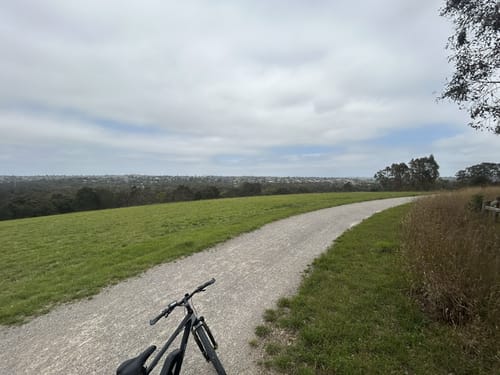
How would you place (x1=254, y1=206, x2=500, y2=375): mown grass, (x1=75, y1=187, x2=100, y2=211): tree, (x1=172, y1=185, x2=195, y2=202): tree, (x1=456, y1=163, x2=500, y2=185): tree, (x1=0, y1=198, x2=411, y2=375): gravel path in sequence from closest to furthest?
(x1=254, y1=206, x2=500, y2=375): mown grass → (x1=0, y1=198, x2=411, y2=375): gravel path → (x1=456, y1=163, x2=500, y2=185): tree → (x1=75, y1=187, x2=100, y2=211): tree → (x1=172, y1=185, x2=195, y2=202): tree

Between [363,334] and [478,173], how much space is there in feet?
156

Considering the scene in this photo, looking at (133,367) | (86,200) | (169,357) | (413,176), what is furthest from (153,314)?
(413,176)

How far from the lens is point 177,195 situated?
47.1 metres

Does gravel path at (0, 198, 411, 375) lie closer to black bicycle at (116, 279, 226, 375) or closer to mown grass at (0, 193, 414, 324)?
mown grass at (0, 193, 414, 324)

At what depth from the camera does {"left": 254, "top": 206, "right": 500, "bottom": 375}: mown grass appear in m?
3.05

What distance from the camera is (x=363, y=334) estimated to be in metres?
3.65

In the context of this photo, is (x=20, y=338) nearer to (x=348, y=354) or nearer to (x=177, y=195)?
(x=348, y=354)

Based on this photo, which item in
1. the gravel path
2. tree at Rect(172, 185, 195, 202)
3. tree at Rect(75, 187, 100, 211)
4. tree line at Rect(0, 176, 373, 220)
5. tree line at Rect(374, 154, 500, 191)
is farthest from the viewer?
tree line at Rect(374, 154, 500, 191)

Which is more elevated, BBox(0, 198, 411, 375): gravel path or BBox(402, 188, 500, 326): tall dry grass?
BBox(402, 188, 500, 326): tall dry grass

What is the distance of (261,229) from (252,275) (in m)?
5.57

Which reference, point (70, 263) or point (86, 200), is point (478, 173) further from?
point (86, 200)

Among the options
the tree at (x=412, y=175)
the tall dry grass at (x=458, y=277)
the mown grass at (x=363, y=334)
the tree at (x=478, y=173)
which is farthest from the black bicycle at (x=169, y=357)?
the tree at (x=412, y=175)

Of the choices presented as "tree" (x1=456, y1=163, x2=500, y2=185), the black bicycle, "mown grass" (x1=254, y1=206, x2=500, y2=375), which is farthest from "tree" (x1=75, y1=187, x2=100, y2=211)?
"tree" (x1=456, y1=163, x2=500, y2=185)

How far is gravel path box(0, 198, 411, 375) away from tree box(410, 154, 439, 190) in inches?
2174
